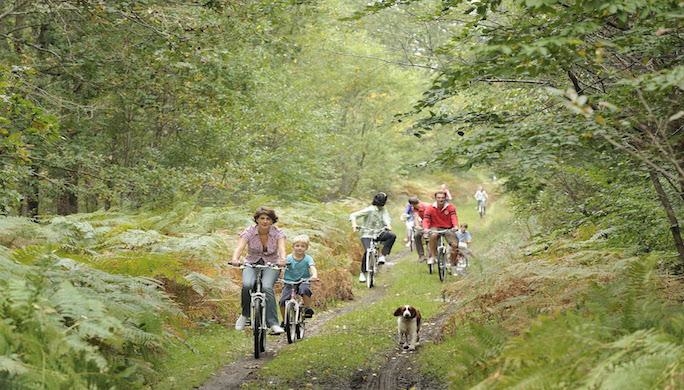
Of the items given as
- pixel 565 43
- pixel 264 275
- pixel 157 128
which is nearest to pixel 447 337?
pixel 264 275

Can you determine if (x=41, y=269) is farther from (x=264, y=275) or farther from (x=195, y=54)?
(x=195, y=54)

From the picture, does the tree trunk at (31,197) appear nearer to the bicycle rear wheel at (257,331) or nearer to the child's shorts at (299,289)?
the child's shorts at (299,289)

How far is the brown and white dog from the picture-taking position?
33.6ft

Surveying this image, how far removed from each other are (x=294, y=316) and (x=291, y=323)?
5.1 inches

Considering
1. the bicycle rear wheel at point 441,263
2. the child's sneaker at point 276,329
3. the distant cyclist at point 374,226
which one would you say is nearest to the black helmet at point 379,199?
the distant cyclist at point 374,226

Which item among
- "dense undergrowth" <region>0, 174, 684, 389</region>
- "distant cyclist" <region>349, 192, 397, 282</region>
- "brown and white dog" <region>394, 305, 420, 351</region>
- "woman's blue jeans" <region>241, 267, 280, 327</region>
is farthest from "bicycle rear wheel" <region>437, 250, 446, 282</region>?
"woman's blue jeans" <region>241, 267, 280, 327</region>

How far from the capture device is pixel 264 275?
10562 millimetres

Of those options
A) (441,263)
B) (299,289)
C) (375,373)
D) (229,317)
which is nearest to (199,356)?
(299,289)

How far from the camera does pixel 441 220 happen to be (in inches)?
675

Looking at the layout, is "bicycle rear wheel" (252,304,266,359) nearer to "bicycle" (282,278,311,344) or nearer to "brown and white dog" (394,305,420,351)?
"bicycle" (282,278,311,344)

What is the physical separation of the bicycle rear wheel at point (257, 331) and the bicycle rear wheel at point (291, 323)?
2.32 ft

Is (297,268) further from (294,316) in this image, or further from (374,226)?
(374,226)

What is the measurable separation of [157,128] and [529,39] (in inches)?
612

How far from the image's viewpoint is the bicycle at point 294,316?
1112 centimetres
